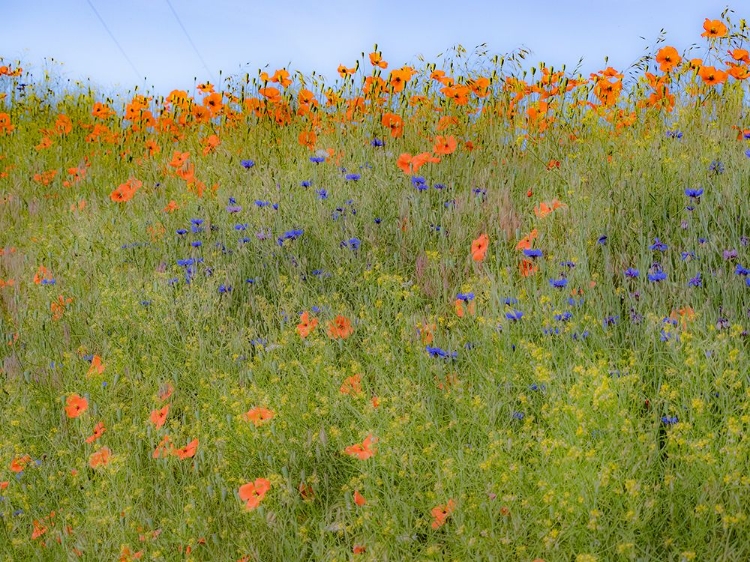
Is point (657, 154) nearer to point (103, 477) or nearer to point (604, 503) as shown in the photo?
point (604, 503)

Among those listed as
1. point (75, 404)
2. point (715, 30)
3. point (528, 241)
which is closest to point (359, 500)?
point (75, 404)

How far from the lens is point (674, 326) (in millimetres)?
2764

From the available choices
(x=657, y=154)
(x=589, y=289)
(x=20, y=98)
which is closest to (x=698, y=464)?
(x=589, y=289)

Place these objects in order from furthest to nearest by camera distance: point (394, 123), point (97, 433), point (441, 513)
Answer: point (394, 123), point (97, 433), point (441, 513)

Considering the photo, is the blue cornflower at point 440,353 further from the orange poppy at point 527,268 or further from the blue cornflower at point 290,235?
the blue cornflower at point 290,235

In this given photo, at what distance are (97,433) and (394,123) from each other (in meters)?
2.76

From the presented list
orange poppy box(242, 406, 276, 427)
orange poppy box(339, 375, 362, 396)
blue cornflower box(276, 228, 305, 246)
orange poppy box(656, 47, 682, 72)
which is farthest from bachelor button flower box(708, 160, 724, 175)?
orange poppy box(242, 406, 276, 427)

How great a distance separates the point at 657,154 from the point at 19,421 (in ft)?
10.5

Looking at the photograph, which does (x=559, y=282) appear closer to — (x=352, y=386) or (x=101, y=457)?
(x=352, y=386)

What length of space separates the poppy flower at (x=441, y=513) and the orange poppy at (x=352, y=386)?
60cm

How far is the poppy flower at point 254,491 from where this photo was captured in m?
2.33

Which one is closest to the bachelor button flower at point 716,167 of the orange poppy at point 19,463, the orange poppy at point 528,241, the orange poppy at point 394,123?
the orange poppy at point 528,241

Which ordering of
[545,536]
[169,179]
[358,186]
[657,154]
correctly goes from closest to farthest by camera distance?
[545,536] < [657,154] < [358,186] < [169,179]

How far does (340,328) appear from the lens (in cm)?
312
